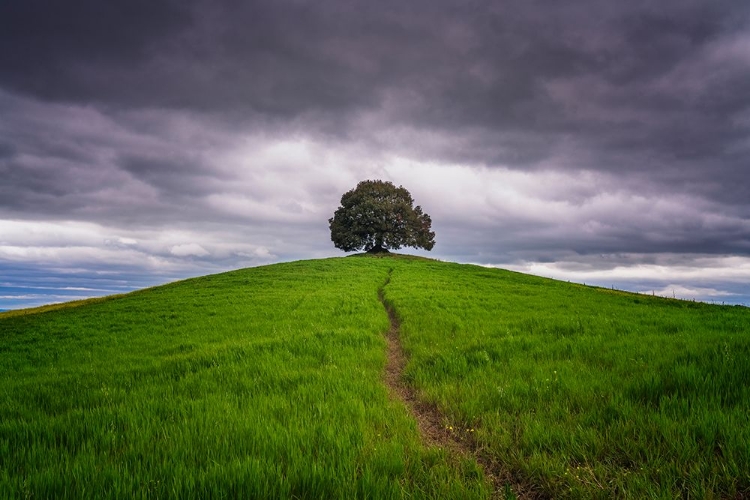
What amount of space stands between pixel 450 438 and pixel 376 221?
214ft

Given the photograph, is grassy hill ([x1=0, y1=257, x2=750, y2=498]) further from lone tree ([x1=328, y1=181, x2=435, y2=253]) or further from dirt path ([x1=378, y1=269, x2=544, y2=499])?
lone tree ([x1=328, y1=181, x2=435, y2=253])

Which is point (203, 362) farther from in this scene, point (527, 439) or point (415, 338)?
point (527, 439)

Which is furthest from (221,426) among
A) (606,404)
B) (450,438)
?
(606,404)

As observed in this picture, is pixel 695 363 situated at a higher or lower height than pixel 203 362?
higher

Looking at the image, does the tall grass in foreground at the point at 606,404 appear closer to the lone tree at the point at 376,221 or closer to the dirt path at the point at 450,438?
the dirt path at the point at 450,438

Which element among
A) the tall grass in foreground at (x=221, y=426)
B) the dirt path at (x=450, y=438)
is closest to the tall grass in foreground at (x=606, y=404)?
the dirt path at (x=450, y=438)

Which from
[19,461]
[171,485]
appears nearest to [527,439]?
[171,485]

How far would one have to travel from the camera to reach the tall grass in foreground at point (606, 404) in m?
3.79

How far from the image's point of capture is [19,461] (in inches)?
169

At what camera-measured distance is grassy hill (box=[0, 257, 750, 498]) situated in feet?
12.1

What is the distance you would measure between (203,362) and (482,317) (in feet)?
37.1

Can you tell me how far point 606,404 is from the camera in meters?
5.44

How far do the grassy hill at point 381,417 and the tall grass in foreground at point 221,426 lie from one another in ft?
0.10

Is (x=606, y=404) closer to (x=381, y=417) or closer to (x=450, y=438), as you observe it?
(x=450, y=438)
